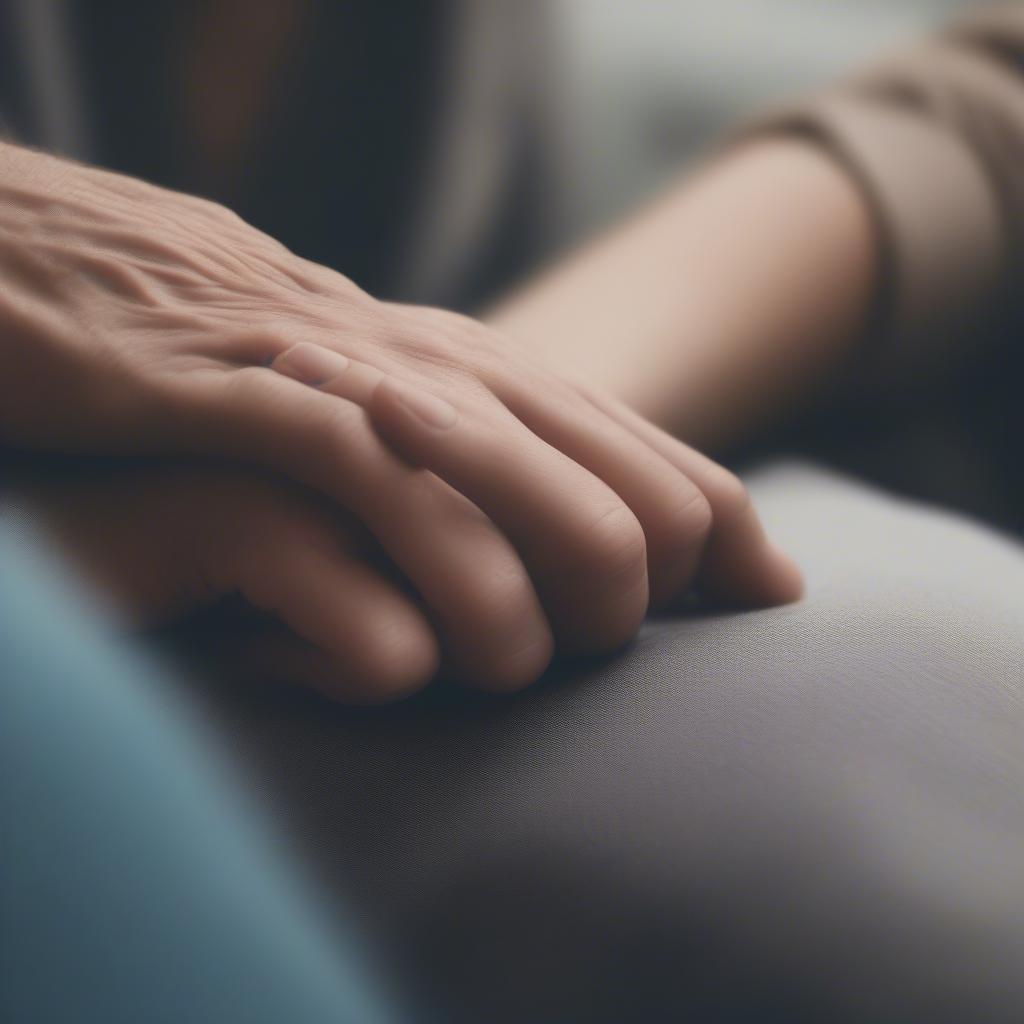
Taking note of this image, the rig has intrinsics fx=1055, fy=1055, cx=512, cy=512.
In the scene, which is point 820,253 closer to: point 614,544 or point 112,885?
point 614,544

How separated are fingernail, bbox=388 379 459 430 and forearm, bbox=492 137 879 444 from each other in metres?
0.21

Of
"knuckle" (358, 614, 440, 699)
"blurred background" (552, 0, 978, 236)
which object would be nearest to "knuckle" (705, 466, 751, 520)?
"knuckle" (358, 614, 440, 699)

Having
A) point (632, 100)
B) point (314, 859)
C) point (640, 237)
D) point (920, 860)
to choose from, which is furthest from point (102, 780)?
point (632, 100)

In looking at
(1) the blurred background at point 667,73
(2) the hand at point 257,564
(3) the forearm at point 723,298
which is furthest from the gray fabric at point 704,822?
(1) the blurred background at point 667,73

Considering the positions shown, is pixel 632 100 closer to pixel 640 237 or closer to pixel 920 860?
pixel 640 237

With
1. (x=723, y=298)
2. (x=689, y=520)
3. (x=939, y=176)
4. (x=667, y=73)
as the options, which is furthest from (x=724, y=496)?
(x=667, y=73)

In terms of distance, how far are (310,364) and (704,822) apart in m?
0.15

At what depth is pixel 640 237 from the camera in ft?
1.86

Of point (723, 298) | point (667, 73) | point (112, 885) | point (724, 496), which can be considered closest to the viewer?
point (112, 885)

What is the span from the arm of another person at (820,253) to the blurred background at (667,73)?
7.8 inches

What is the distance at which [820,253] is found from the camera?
1.82 ft

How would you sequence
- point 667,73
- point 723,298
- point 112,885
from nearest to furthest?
point 112,885
point 723,298
point 667,73

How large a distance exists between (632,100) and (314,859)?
2.37 ft

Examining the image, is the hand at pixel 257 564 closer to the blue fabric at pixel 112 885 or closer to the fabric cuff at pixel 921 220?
the blue fabric at pixel 112 885
